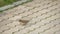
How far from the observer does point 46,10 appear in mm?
3346

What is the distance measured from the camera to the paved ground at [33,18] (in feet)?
9.12

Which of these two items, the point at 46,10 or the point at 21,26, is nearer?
the point at 21,26

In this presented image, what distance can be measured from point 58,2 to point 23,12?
92cm

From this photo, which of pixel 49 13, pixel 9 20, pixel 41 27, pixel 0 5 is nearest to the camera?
pixel 41 27

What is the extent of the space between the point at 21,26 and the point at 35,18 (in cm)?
38

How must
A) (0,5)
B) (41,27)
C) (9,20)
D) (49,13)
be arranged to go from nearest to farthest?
(41,27) < (9,20) < (49,13) < (0,5)

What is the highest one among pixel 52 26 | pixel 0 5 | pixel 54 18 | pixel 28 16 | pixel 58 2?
pixel 0 5

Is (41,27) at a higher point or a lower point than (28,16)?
lower

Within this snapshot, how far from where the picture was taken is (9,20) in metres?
3.04

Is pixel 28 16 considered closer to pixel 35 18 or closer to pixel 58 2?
pixel 35 18

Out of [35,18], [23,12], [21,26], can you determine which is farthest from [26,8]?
[21,26]

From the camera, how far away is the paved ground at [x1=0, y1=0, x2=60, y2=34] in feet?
9.12

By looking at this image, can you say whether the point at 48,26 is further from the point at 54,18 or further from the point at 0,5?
the point at 0,5

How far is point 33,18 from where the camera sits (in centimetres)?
310
